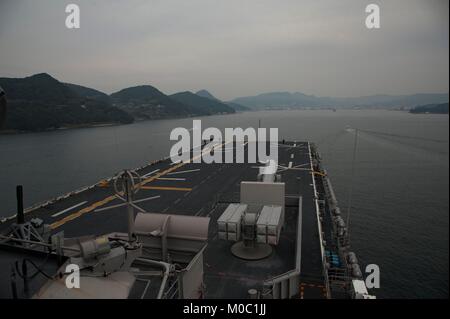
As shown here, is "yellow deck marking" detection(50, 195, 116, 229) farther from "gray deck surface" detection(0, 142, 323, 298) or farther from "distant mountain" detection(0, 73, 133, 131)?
"distant mountain" detection(0, 73, 133, 131)

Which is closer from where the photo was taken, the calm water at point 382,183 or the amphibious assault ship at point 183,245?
the amphibious assault ship at point 183,245

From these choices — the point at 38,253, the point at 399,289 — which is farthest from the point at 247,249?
the point at 399,289

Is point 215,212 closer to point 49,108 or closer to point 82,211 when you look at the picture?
point 82,211

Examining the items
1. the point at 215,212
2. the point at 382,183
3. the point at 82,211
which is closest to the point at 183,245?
the point at 215,212

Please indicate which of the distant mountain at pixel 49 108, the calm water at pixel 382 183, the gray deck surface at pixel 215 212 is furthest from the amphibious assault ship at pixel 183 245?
the distant mountain at pixel 49 108

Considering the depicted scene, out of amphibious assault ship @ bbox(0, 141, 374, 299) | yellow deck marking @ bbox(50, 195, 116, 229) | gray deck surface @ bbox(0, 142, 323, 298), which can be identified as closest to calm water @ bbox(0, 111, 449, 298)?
amphibious assault ship @ bbox(0, 141, 374, 299)

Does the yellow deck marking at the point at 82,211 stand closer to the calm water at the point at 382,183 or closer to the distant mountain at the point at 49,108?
the calm water at the point at 382,183
